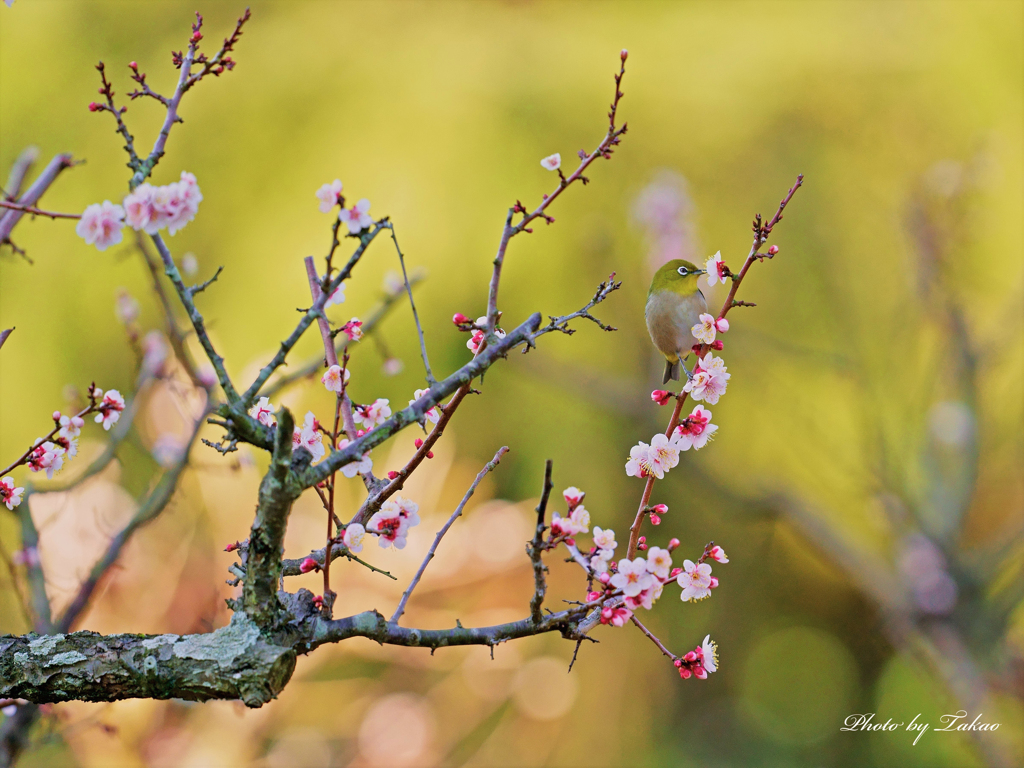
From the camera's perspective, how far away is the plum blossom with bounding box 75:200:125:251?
75 cm

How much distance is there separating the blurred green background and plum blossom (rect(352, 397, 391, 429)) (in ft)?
6.19

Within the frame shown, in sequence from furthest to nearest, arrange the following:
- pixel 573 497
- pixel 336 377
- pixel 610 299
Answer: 1. pixel 610 299
2. pixel 336 377
3. pixel 573 497

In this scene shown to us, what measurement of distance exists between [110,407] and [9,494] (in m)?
0.18

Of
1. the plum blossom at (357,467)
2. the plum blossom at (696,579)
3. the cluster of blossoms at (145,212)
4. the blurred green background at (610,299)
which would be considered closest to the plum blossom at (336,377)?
the plum blossom at (357,467)

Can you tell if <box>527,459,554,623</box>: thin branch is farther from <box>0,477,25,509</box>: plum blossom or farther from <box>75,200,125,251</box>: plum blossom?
<box>0,477,25,509</box>: plum blossom

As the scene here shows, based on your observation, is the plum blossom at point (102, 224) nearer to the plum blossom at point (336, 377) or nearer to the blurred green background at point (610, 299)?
the plum blossom at point (336, 377)

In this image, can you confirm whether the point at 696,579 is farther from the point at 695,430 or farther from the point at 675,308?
the point at 675,308

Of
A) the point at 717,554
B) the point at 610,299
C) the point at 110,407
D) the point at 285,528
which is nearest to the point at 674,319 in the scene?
the point at 717,554

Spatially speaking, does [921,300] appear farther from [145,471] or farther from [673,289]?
[145,471]

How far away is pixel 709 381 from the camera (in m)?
0.90

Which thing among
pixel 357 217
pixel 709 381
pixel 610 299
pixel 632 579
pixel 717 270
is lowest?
pixel 632 579

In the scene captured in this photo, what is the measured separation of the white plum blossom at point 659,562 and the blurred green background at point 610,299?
2201mm

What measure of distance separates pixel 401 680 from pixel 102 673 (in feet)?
10.2

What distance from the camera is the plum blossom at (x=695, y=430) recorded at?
89 cm
